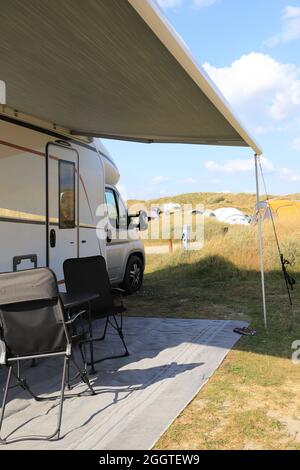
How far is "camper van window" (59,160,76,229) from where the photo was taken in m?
5.30

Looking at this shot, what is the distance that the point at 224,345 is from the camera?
188 inches

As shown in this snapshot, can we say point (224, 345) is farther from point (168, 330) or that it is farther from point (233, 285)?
point (233, 285)

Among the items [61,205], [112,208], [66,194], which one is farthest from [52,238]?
[112,208]

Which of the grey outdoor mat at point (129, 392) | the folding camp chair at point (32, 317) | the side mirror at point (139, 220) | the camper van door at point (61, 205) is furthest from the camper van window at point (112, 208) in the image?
the folding camp chair at point (32, 317)

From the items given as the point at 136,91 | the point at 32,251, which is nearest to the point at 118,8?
the point at 136,91

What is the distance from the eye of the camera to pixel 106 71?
3371 mm

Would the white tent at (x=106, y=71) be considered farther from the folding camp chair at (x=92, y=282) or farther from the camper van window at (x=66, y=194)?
the folding camp chair at (x=92, y=282)

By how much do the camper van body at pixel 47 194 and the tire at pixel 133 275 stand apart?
1377 mm

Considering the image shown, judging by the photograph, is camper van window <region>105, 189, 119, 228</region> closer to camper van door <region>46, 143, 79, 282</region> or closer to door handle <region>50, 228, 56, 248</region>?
camper van door <region>46, 143, 79, 282</region>

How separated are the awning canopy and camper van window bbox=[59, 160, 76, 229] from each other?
484 millimetres


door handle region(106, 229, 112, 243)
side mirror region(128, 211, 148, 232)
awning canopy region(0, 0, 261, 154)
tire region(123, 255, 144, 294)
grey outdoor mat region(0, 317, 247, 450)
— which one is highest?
awning canopy region(0, 0, 261, 154)

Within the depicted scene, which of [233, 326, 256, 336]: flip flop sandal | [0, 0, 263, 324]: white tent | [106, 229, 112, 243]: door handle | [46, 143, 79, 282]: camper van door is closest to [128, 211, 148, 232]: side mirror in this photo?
[106, 229, 112, 243]: door handle

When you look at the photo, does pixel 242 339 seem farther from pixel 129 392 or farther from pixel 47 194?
pixel 47 194
